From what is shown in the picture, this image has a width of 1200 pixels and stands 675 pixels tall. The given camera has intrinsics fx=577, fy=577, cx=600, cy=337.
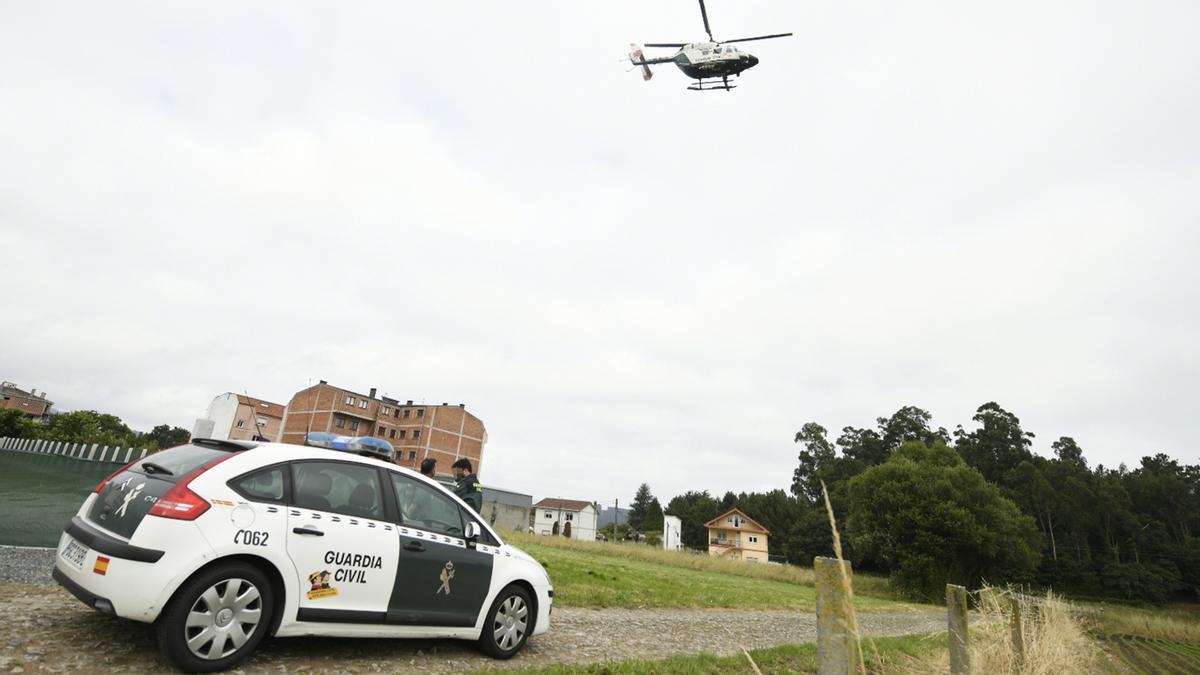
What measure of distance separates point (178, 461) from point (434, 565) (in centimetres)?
225

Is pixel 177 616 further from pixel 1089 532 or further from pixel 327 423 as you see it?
pixel 1089 532

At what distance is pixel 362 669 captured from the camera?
4.71m

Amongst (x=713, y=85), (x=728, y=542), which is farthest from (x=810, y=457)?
(x=713, y=85)

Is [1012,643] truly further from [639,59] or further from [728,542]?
[728,542]

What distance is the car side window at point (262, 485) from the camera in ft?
14.4

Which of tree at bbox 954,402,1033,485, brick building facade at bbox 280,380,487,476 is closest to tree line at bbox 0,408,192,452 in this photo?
brick building facade at bbox 280,380,487,476

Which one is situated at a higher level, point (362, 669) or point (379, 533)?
point (379, 533)

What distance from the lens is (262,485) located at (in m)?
4.51

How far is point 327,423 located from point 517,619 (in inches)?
2960

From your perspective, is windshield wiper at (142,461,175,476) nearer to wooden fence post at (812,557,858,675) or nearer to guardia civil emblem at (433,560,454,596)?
guardia civil emblem at (433,560,454,596)

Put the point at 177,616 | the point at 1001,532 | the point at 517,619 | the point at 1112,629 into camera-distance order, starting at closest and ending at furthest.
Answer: the point at 177,616, the point at 517,619, the point at 1112,629, the point at 1001,532

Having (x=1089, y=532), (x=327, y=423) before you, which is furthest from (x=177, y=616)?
(x=1089, y=532)

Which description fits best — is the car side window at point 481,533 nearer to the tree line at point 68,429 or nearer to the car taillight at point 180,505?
the car taillight at point 180,505

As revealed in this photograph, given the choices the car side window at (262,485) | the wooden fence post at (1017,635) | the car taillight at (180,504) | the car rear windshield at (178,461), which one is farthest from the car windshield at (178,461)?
the wooden fence post at (1017,635)
